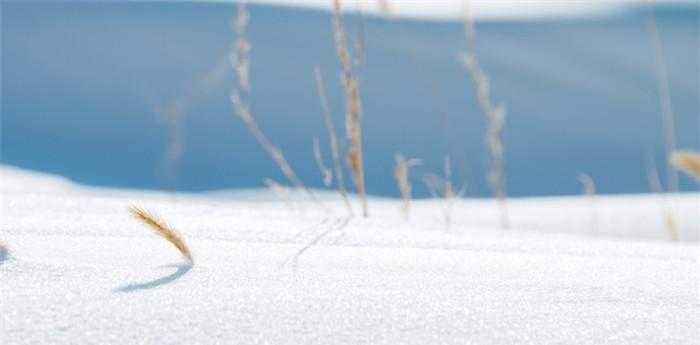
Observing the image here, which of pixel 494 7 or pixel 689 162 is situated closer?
pixel 689 162

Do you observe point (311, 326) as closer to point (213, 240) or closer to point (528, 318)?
point (528, 318)

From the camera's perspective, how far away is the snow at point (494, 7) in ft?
14.9

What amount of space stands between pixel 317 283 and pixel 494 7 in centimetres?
395

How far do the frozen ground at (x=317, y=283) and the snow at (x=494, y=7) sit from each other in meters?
2.87

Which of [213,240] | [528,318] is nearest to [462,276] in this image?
[528,318]

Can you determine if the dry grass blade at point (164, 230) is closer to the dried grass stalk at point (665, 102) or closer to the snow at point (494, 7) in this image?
the dried grass stalk at point (665, 102)

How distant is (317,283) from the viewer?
1.14m

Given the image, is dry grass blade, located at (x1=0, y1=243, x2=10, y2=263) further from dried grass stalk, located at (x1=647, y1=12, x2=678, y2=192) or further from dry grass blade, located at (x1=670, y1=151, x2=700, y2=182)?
dried grass stalk, located at (x1=647, y1=12, x2=678, y2=192)

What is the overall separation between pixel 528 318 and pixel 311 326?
0.20 metres

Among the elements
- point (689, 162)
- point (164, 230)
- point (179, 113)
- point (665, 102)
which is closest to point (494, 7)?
point (665, 102)

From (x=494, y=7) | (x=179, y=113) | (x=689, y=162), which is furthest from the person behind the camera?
(x=494, y=7)

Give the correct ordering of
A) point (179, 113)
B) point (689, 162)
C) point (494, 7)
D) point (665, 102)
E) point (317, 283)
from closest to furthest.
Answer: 1. point (317, 283)
2. point (689, 162)
3. point (179, 113)
4. point (665, 102)
5. point (494, 7)

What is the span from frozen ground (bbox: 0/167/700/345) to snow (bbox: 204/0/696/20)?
287 centimetres

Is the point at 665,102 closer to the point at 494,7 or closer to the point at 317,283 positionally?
the point at 494,7
